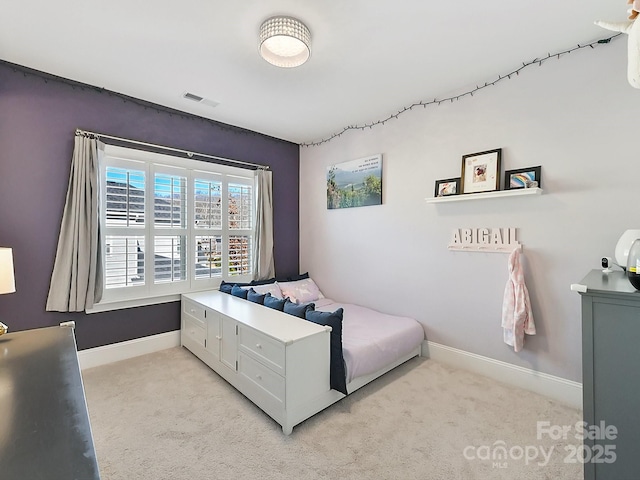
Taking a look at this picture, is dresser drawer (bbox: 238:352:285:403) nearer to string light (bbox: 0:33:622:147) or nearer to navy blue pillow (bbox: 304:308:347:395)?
navy blue pillow (bbox: 304:308:347:395)

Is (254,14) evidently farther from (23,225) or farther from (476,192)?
(23,225)

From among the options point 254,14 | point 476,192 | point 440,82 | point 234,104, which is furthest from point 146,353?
point 440,82

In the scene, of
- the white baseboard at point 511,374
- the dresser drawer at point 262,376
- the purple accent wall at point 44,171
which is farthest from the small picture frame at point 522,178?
the purple accent wall at point 44,171

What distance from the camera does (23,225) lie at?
2.48m

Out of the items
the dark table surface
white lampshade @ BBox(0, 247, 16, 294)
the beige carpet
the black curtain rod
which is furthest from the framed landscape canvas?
white lampshade @ BBox(0, 247, 16, 294)

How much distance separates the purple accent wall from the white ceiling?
189mm

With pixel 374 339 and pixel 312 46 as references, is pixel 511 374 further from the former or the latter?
pixel 312 46

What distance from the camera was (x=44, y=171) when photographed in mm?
2562

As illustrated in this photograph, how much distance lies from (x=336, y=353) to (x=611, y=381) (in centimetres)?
146

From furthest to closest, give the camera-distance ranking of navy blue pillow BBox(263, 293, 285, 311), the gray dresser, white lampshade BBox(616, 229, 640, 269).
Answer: navy blue pillow BBox(263, 293, 285, 311), white lampshade BBox(616, 229, 640, 269), the gray dresser

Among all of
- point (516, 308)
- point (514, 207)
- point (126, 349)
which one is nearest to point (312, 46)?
point (514, 207)

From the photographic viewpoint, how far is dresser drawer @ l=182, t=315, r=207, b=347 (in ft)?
9.51

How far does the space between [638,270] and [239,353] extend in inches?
93.1

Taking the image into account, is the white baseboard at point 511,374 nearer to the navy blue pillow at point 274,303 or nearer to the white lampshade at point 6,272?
the navy blue pillow at point 274,303
